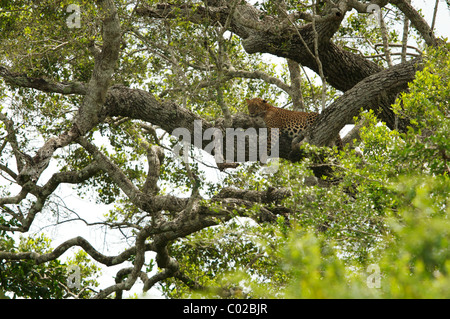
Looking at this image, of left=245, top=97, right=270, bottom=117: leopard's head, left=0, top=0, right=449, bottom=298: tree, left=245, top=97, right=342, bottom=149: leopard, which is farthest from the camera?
left=245, top=97, right=270, bottom=117: leopard's head

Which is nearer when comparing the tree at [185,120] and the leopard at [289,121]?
the tree at [185,120]

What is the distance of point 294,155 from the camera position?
7785 millimetres

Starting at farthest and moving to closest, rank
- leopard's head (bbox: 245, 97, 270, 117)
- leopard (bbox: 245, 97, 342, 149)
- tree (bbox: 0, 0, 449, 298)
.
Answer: leopard's head (bbox: 245, 97, 270, 117), leopard (bbox: 245, 97, 342, 149), tree (bbox: 0, 0, 449, 298)

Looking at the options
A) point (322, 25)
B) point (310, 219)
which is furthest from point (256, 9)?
point (310, 219)

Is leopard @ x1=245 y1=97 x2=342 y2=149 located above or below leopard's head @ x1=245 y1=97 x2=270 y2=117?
below

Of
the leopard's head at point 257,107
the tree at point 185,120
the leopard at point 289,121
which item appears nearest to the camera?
the tree at point 185,120

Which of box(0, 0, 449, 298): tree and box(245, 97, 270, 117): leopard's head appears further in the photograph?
box(245, 97, 270, 117): leopard's head

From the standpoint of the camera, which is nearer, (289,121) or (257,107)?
(289,121)

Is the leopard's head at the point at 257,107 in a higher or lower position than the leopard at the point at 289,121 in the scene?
higher

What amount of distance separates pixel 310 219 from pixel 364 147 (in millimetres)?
975

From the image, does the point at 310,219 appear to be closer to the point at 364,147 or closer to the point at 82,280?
the point at 364,147

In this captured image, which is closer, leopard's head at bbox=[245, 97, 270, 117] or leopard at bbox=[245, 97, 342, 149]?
leopard at bbox=[245, 97, 342, 149]

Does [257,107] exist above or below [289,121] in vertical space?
above
